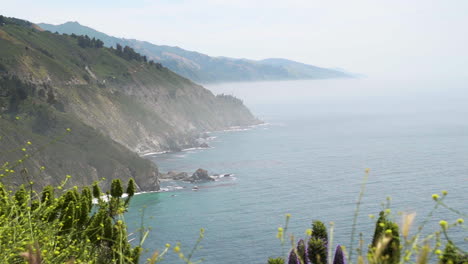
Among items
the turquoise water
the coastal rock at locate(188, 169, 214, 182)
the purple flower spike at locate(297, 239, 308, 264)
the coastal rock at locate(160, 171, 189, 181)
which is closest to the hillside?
the coastal rock at locate(160, 171, 189, 181)

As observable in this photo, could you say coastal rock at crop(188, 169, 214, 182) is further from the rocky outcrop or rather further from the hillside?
the hillside

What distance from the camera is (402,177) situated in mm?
128500

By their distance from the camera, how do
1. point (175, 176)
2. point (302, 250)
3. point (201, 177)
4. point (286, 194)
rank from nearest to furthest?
1. point (302, 250)
2. point (286, 194)
3. point (201, 177)
4. point (175, 176)

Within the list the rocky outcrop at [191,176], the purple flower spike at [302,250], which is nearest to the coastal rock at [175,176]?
the rocky outcrop at [191,176]

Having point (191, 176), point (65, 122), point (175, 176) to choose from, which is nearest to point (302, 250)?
point (191, 176)

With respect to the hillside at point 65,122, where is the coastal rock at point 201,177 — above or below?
below

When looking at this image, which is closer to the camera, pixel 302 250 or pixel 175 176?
pixel 302 250

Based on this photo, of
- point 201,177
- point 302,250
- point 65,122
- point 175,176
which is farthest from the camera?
point 175,176

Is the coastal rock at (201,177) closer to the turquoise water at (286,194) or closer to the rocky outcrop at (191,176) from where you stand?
the rocky outcrop at (191,176)

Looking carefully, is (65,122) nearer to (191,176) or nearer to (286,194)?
(191,176)

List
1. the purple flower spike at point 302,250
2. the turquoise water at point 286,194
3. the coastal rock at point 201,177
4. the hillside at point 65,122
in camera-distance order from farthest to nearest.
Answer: the coastal rock at point 201,177, the hillside at point 65,122, the turquoise water at point 286,194, the purple flower spike at point 302,250

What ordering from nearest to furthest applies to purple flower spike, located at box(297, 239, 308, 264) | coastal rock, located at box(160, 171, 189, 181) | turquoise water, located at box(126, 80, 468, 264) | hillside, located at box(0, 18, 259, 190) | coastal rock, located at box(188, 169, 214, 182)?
purple flower spike, located at box(297, 239, 308, 264) → turquoise water, located at box(126, 80, 468, 264) → hillside, located at box(0, 18, 259, 190) → coastal rock, located at box(188, 169, 214, 182) → coastal rock, located at box(160, 171, 189, 181)

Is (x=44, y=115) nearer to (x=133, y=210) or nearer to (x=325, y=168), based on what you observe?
(x=133, y=210)

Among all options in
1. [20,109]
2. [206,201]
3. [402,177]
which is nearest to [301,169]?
[402,177]
